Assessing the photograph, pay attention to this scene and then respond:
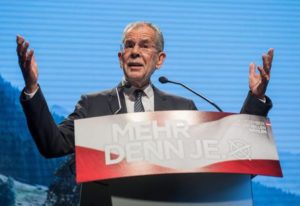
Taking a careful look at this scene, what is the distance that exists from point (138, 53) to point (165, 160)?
1.77 ft

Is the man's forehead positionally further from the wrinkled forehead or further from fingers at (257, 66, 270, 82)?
fingers at (257, 66, 270, 82)

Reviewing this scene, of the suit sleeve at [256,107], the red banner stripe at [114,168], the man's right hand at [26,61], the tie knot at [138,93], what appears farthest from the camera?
the tie knot at [138,93]

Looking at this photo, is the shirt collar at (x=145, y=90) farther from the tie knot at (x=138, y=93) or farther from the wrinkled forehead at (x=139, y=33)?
the wrinkled forehead at (x=139, y=33)

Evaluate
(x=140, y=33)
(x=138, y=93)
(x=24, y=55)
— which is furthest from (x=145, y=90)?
(x=24, y=55)

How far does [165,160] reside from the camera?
0.98m

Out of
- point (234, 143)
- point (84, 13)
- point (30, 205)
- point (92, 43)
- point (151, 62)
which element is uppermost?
point (84, 13)

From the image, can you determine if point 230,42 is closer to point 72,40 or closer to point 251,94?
point 72,40

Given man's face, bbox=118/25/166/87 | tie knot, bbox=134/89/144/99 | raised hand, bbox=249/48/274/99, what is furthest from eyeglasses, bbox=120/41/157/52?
raised hand, bbox=249/48/274/99

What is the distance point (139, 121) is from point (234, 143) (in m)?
0.21

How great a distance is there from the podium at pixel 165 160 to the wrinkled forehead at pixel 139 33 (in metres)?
0.47

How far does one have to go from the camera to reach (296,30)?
2576 mm

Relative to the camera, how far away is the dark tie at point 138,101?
1.36 metres

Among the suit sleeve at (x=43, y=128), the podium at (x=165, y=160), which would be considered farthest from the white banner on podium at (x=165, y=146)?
the suit sleeve at (x=43, y=128)

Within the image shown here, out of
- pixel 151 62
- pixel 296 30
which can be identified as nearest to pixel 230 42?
pixel 296 30
